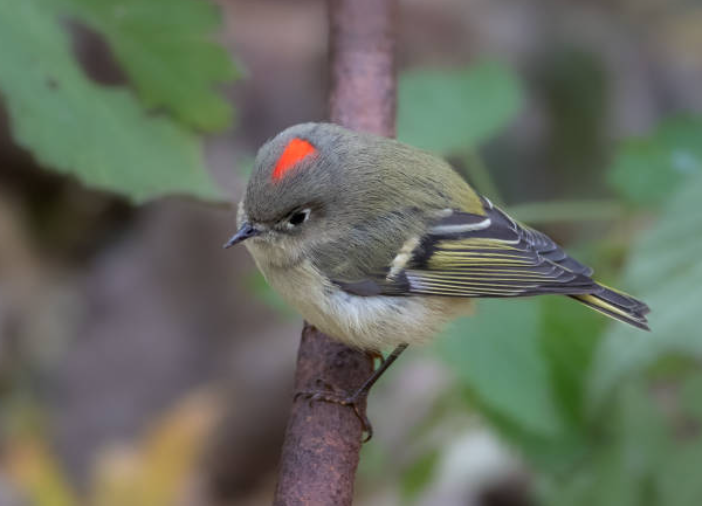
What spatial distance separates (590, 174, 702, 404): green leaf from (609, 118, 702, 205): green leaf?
0.41 metres

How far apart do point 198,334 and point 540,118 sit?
3.07m

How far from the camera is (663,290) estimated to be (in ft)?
7.45

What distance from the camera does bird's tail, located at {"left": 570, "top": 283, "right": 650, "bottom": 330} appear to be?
209 centimetres

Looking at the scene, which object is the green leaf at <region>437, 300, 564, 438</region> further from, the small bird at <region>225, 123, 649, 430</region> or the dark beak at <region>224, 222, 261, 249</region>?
the dark beak at <region>224, 222, 261, 249</region>

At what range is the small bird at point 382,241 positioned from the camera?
7.25 feet

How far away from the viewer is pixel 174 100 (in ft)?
7.62

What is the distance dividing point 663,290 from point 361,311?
2.59ft

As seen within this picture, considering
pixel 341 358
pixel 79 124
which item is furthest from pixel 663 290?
pixel 79 124

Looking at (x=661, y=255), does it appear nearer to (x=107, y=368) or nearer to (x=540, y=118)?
(x=107, y=368)

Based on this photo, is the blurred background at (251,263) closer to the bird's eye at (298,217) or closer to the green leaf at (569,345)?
the green leaf at (569,345)

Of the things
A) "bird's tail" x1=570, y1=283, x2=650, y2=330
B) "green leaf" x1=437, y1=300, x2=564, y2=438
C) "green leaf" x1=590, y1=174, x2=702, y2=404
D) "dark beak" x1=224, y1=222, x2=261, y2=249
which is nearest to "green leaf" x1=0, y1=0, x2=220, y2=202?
"dark beak" x1=224, y1=222, x2=261, y2=249

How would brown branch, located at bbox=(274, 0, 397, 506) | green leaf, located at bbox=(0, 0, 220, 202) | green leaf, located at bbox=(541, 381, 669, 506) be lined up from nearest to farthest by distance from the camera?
Answer: brown branch, located at bbox=(274, 0, 397, 506)
green leaf, located at bbox=(0, 0, 220, 202)
green leaf, located at bbox=(541, 381, 669, 506)

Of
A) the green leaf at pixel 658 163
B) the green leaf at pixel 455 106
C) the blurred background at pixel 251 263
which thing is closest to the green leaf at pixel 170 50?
the blurred background at pixel 251 263

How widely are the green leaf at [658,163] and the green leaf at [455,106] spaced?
0.41 metres
